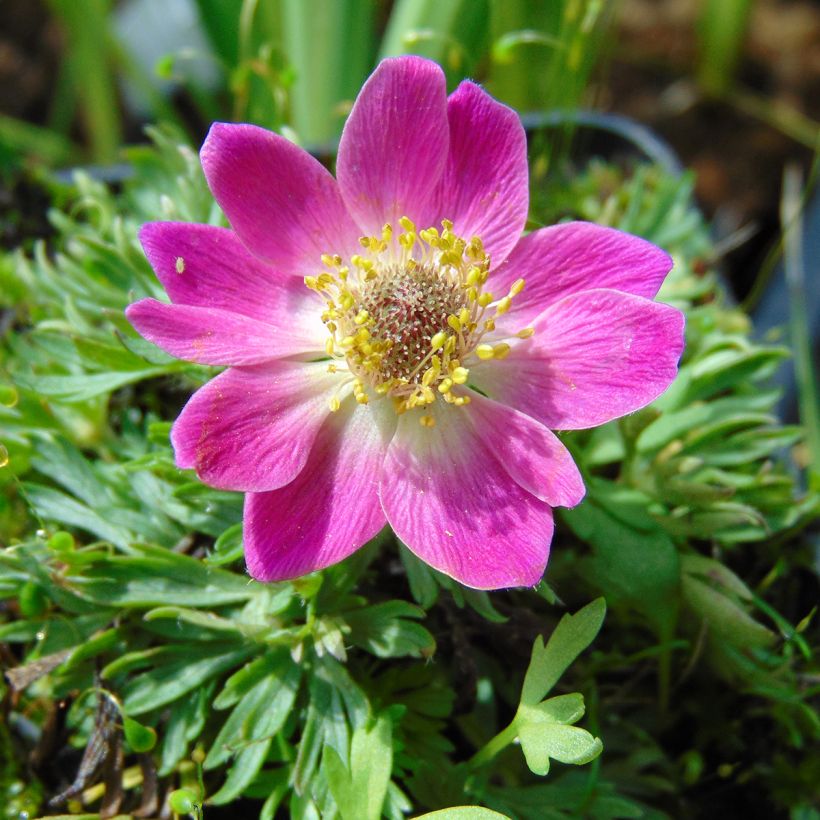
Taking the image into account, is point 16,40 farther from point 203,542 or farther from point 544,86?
point 203,542

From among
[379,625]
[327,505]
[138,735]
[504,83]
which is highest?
[504,83]

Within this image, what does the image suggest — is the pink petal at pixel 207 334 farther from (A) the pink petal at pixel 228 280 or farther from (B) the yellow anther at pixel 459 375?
(B) the yellow anther at pixel 459 375

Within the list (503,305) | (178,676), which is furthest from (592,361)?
(178,676)

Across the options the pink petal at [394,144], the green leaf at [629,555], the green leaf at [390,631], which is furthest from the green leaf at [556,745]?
the pink petal at [394,144]

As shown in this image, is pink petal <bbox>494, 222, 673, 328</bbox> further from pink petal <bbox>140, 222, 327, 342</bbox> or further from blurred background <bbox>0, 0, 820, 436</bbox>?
A: blurred background <bbox>0, 0, 820, 436</bbox>

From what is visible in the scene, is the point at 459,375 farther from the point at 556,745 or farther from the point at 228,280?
the point at 556,745

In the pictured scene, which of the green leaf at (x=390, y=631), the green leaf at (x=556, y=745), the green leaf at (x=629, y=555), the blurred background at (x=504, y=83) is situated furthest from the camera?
the blurred background at (x=504, y=83)
